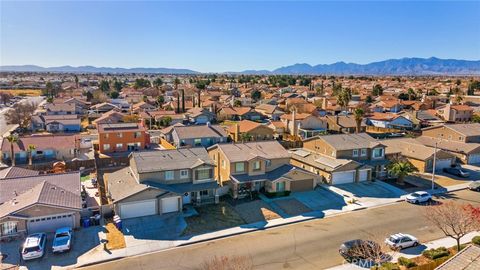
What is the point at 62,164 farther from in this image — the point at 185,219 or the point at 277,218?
the point at 277,218

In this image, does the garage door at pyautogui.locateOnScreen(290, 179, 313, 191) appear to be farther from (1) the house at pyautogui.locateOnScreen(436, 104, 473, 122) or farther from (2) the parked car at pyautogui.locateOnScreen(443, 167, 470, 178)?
(1) the house at pyautogui.locateOnScreen(436, 104, 473, 122)

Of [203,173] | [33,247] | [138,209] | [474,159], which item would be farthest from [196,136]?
[474,159]

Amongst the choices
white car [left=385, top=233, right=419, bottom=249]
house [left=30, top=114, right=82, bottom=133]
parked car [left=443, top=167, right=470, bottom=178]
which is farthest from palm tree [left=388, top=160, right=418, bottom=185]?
house [left=30, top=114, right=82, bottom=133]

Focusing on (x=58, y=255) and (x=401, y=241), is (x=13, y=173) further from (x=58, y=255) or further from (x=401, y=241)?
(x=401, y=241)

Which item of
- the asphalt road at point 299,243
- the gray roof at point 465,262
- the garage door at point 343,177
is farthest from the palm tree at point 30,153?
the gray roof at point 465,262

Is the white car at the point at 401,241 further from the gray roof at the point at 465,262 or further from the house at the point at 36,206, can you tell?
the house at the point at 36,206
